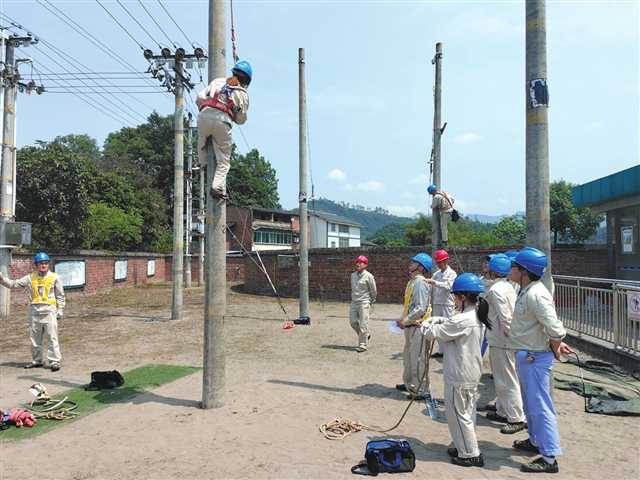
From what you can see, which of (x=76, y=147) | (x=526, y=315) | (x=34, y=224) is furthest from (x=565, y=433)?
(x=76, y=147)

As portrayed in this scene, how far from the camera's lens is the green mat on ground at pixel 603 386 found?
19.0 ft

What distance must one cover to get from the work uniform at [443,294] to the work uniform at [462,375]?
133 inches

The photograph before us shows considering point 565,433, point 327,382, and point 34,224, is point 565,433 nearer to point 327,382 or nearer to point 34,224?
point 327,382

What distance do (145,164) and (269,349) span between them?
1812 inches

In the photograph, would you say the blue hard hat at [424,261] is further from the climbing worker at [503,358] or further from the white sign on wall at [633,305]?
the white sign on wall at [633,305]

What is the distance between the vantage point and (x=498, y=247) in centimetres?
1650

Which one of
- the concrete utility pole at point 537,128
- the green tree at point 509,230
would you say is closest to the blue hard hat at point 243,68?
the concrete utility pole at point 537,128

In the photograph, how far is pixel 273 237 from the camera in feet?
168

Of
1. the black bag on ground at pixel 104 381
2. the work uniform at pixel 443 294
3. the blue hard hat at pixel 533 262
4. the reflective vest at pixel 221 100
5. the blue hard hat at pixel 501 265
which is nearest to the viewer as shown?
the blue hard hat at pixel 533 262

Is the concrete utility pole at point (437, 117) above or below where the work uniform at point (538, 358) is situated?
above

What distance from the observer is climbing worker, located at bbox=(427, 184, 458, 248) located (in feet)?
28.9

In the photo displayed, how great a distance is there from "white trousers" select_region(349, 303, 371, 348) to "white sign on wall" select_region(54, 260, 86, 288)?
15.0 metres

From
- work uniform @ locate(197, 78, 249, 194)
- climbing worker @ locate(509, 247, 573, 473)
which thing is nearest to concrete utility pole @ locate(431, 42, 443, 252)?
work uniform @ locate(197, 78, 249, 194)

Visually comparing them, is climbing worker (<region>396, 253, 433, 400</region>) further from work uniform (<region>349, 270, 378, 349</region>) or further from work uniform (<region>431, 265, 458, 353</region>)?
work uniform (<region>349, 270, 378, 349</region>)
